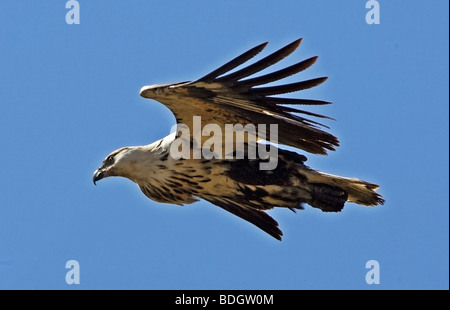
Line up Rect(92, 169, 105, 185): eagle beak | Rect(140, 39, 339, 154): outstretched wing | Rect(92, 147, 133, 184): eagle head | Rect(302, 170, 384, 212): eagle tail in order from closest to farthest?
Rect(140, 39, 339, 154): outstretched wing, Rect(302, 170, 384, 212): eagle tail, Rect(92, 147, 133, 184): eagle head, Rect(92, 169, 105, 185): eagle beak

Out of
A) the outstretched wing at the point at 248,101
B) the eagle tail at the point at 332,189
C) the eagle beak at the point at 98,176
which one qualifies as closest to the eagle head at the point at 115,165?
the eagle beak at the point at 98,176

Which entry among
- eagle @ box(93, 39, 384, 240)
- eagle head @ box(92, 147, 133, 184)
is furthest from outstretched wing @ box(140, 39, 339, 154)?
eagle head @ box(92, 147, 133, 184)

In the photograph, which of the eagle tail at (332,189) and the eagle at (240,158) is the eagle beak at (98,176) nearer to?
the eagle at (240,158)

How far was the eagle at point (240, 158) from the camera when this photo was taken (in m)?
11.7

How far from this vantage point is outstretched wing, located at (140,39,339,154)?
11547 millimetres

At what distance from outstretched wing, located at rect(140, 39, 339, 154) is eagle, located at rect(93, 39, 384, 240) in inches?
0.4

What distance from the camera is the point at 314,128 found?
38.9 ft

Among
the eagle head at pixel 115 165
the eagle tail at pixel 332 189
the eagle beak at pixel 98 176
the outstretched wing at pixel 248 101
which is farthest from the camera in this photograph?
the eagle beak at pixel 98 176

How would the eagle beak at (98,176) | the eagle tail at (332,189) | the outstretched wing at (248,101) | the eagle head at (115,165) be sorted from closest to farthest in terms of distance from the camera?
the outstretched wing at (248,101) < the eagle tail at (332,189) < the eagle head at (115,165) < the eagle beak at (98,176)

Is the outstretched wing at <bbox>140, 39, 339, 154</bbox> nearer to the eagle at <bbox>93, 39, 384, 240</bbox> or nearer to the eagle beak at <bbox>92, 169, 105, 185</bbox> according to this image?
the eagle at <bbox>93, 39, 384, 240</bbox>

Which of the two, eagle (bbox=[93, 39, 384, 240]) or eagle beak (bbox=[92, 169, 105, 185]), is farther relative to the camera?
eagle beak (bbox=[92, 169, 105, 185])

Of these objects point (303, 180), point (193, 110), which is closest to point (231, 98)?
point (193, 110)

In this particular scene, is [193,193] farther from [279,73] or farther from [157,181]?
[279,73]

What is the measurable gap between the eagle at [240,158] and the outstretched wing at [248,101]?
10 mm
